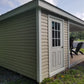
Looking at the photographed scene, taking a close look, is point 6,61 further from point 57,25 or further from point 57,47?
point 57,25

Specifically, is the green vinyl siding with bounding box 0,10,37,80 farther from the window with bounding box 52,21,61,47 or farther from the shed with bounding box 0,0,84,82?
the window with bounding box 52,21,61,47

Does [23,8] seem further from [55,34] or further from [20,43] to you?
[55,34]

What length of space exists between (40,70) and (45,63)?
0.28 m

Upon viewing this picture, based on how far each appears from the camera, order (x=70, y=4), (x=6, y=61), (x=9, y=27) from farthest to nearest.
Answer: (x=70, y=4), (x=6, y=61), (x=9, y=27)

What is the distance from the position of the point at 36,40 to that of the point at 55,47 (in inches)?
34.8

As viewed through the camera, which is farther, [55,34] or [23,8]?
[55,34]

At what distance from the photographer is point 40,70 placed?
7.41 ft

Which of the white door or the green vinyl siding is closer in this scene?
the green vinyl siding

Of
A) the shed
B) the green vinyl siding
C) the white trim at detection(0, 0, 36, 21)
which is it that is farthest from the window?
the white trim at detection(0, 0, 36, 21)

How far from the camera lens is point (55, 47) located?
2.85 metres

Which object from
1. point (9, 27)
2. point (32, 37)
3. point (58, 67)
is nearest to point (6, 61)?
point (9, 27)

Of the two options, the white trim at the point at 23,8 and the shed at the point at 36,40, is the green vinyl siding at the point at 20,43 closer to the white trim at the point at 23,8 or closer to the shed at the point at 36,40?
the shed at the point at 36,40

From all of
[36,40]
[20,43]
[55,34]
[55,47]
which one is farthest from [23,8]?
[55,47]

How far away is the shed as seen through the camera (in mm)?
2273
